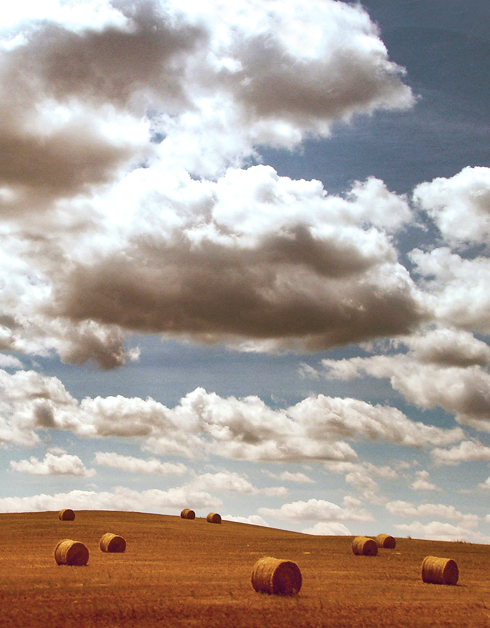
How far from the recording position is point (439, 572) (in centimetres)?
3122

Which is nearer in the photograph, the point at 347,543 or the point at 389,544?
the point at 389,544

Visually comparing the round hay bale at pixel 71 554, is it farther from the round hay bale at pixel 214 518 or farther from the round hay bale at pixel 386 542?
the round hay bale at pixel 214 518

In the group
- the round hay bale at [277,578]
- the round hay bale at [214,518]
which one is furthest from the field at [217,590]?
the round hay bale at [214,518]

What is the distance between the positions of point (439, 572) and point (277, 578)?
10918 mm

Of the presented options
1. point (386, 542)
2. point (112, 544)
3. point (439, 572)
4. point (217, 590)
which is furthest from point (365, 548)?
point (217, 590)

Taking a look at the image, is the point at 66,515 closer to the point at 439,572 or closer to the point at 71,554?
the point at 71,554

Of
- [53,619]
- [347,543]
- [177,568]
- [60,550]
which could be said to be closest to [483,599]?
[177,568]

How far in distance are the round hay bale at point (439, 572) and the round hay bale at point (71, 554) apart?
55.8 feet

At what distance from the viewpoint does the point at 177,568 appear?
31.4 meters

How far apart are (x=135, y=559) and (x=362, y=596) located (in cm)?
Answer: 1531

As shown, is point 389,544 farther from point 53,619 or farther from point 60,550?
point 53,619

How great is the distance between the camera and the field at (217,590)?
18766 mm

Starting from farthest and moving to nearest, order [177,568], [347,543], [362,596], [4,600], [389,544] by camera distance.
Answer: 1. [347,543]
2. [389,544]
3. [177,568]
4. [362,596]
5. [4,600]

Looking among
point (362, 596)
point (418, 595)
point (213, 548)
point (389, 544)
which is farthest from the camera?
point (389, 544)
